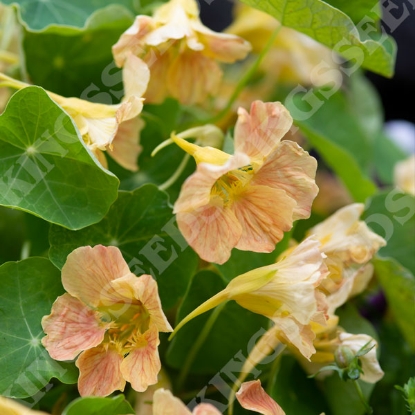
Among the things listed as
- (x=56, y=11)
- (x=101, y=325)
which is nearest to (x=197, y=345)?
(x=101, y=325)

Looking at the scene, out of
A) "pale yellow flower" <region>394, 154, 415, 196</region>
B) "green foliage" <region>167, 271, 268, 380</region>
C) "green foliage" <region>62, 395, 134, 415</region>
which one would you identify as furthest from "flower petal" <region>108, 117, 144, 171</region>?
"pale yellow flower" <region>394, 154, 415, 196</region>

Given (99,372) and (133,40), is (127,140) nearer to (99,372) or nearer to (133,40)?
(133,40)

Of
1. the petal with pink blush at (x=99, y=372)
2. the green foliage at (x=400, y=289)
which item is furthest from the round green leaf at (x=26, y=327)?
the green foliage at (x=400, y=289)

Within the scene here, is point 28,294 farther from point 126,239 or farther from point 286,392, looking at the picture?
point 286,392

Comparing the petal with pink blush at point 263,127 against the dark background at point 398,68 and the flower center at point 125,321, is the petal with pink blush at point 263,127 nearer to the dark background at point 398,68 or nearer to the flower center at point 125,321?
the flower center at point 125,321

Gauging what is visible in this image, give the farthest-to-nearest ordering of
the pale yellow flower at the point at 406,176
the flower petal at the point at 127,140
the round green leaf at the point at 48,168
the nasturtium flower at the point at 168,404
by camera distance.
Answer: the pale yellow flower at the point at 406,176, the flower petal at the point at 127,140, the round green leaf at the point at 48,168, the nasturtium flower at the point at 168,404

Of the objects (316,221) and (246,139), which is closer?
(246,139)

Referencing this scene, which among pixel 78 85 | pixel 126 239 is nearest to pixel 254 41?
pixel 78 85
